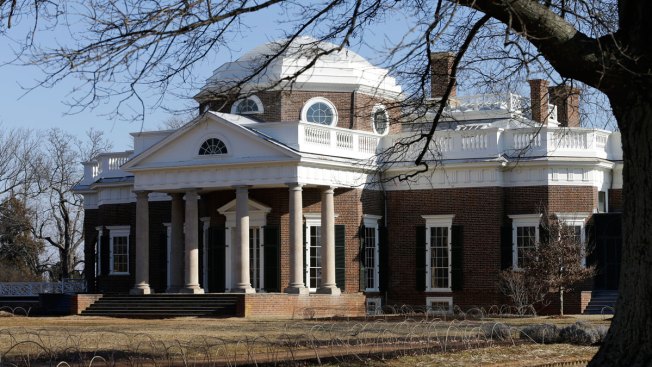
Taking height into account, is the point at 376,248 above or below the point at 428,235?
below

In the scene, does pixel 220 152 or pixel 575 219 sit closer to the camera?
pixel 575 219

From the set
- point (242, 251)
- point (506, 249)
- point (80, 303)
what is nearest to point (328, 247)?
point (242, 251)

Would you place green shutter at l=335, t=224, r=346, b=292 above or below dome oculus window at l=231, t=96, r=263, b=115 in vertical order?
below

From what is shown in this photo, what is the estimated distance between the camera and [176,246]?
42.4m

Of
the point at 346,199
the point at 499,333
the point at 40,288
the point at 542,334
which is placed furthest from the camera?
the point at 40,288

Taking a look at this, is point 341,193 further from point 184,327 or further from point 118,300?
point 184,327

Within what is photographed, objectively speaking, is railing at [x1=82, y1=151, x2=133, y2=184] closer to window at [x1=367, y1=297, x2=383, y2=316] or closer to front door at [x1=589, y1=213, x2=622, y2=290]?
window at [x1=367, y1=297, x2=383, y2=316]

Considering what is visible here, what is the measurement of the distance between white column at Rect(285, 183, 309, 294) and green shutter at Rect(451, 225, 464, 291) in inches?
209

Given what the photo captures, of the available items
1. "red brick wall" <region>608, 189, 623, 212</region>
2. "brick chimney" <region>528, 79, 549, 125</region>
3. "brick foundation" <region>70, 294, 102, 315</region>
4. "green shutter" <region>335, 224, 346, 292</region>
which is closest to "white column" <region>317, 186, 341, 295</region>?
"green shutter" <region>335, 224, 346, 292</region>

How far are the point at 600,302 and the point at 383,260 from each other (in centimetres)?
787

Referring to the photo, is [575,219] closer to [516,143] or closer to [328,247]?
[516,143]

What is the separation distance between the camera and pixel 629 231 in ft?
46.0

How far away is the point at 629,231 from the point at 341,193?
2809cm

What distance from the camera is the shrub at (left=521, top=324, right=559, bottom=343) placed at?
22.5 meters
